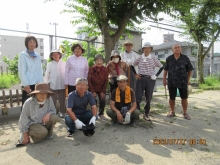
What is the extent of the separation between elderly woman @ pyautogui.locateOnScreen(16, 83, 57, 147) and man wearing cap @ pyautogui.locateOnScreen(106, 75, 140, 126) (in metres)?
1.29

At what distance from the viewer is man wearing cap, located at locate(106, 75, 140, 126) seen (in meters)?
3.97

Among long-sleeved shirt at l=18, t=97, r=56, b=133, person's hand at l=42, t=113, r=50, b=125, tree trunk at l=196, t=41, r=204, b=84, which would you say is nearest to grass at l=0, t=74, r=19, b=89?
long-sleeved shirt at l=18, t=97, r=56, b=133

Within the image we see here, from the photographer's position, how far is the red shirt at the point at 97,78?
14.6 ft

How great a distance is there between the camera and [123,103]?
13.5 ft

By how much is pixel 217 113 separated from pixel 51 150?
4899mm

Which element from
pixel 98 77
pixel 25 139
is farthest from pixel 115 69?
pixel 25 139

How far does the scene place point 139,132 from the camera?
3898 mm

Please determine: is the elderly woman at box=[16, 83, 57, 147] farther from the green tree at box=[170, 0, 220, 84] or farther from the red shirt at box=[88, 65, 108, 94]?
the green tree at box=[170, 0, 220, 84]

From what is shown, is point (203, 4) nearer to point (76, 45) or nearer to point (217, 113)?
point (217, 113)

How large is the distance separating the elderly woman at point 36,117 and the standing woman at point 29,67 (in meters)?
0.50

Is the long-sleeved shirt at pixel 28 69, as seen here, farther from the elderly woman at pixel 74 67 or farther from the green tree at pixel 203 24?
the green tree at pixel 203 24

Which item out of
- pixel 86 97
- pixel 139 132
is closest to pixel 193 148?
pixel 139 132
